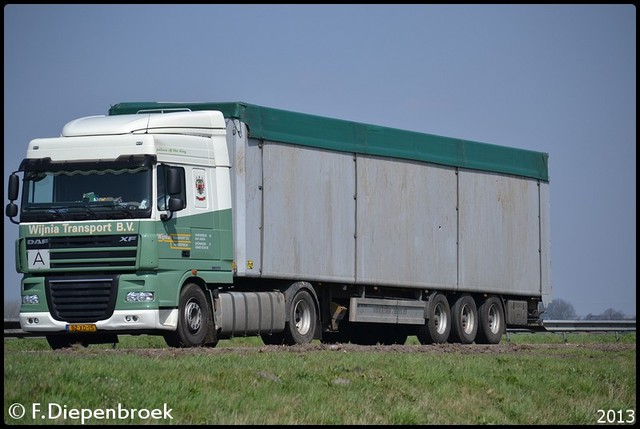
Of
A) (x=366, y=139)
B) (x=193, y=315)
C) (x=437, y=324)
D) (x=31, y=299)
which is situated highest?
(x=366, y=139)

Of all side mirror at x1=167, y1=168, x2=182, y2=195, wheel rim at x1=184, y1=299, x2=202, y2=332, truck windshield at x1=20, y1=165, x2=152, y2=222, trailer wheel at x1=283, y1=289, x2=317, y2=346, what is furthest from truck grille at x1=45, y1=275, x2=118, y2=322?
trailer wheel at x1=283, y1=289, x2=317, y2=346

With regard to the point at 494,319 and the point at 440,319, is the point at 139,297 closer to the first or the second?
the point at 440,319

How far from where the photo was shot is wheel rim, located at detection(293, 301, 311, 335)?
26500 mm

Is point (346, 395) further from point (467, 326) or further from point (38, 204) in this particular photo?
point (467, 326)

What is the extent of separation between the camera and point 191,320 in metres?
23.5

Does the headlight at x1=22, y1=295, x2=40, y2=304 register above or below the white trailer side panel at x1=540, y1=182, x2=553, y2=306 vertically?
below

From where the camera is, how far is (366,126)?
28.7 meters

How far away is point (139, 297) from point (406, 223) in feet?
28.8

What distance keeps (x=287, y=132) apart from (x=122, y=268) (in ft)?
16.8

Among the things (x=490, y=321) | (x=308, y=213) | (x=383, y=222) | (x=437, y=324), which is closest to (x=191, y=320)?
(x=308, y=213)

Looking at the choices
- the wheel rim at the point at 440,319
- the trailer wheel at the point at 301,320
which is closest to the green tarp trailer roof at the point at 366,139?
the trailer wheel at the point at 301,320

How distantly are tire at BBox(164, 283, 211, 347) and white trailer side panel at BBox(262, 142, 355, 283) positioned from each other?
1902mm

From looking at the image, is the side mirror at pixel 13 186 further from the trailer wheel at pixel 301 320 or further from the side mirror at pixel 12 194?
the trailer wheel at pixel 301 320

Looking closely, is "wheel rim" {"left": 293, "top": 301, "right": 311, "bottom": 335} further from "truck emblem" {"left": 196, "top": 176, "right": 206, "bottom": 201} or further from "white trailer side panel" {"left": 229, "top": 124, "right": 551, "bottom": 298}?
"truck emblem" {"left": 196, "top": 176, "right": 206, "bottom": 201}
